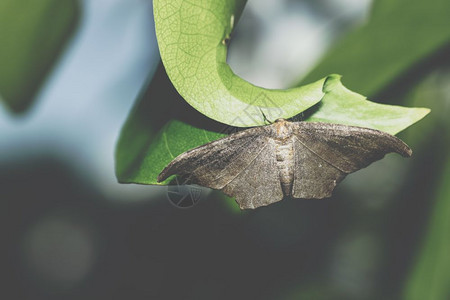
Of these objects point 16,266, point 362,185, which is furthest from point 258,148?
point 16,266

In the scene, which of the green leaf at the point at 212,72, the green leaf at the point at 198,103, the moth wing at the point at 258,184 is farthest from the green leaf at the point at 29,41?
the moth wing at the point at 258,184

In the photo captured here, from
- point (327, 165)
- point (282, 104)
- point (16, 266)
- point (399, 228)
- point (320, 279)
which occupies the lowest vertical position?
point (16, 266)

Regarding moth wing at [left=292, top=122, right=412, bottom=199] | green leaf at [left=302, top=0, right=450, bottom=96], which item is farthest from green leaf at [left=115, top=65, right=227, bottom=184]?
green leaf at [left=302, top=0, right=450, bottom=96]

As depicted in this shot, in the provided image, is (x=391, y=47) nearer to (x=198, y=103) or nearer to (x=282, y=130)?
(x=282, y=130)

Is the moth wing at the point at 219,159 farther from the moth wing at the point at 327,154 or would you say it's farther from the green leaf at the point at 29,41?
the green leaf at the point at 29,41

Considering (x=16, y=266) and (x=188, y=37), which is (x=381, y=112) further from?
(x=16, y=266)

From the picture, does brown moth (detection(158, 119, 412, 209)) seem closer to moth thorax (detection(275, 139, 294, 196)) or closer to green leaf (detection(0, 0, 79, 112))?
moth thorax (detection(275, 139, 294, 196))
